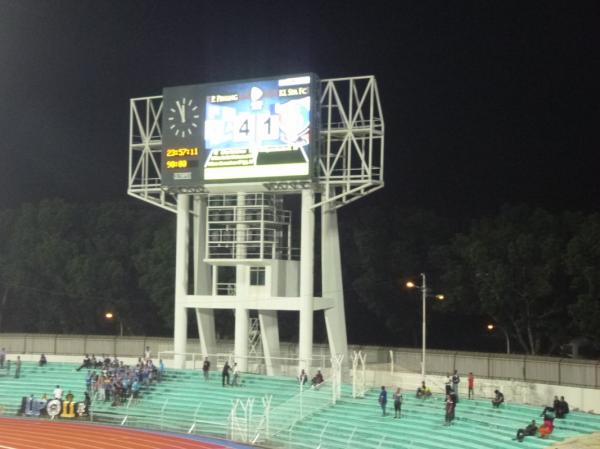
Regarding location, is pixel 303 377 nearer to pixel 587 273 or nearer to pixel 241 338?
pixel 241 338

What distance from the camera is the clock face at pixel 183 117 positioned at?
43.0 metres

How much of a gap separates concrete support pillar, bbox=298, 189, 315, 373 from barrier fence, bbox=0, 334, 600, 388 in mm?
1786

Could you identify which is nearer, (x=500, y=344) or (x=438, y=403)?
(x=438, y=403)

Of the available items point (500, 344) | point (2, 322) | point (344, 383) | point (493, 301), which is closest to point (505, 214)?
point (493, 301)

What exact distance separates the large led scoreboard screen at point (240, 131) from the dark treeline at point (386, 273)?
1732 centimetres

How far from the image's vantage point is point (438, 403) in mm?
34688

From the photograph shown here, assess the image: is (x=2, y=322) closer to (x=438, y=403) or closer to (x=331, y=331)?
(x=331, y=331)

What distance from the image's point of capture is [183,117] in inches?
1702

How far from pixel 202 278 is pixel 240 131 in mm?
7688

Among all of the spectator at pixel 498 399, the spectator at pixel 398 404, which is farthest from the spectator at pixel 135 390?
the spectator at pixel 498 399

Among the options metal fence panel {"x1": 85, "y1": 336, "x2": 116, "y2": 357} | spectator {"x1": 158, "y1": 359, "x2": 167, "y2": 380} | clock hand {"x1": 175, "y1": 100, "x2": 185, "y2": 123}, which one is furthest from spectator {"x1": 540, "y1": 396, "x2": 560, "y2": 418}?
metal fence panel {"x1": 85, "y1": 336, "x2": 116, "y2": 357}

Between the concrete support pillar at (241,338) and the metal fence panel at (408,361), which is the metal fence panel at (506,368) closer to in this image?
the metal fence panel at (408,361)

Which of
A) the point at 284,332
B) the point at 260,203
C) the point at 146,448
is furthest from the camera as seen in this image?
the point at 284,332

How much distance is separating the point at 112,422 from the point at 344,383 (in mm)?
9512
